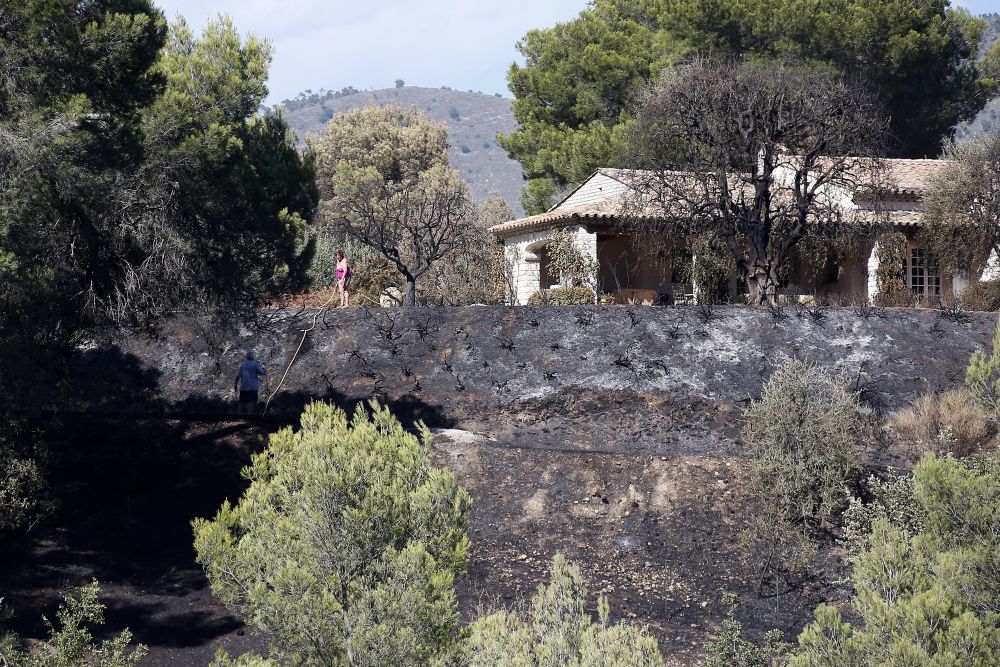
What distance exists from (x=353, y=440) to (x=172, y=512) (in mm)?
12207

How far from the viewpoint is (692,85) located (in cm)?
2314

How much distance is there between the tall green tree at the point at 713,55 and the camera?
32562 millimetres

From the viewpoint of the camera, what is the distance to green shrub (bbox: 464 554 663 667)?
584 centimetres

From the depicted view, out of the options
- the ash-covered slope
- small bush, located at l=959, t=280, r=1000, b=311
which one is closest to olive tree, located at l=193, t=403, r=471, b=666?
the ash-covered slope

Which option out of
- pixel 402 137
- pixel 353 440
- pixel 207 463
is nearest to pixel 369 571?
pixel 353 440

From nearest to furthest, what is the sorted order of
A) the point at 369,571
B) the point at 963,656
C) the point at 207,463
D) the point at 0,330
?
the point at 369,571 → the point at 963,656 → the point at 0,330 → the point at 207,463

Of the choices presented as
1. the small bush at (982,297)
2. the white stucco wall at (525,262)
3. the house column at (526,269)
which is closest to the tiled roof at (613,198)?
the white stucco wall at (525,262)

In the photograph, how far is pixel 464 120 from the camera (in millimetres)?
180125

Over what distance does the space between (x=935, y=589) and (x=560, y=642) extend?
2.80m

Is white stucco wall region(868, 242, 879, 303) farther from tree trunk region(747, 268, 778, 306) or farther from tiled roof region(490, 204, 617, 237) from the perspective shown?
tiled roof region(490, 204, 617, 237)

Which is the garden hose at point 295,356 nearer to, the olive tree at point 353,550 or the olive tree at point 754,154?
the olive tree at point 754,154

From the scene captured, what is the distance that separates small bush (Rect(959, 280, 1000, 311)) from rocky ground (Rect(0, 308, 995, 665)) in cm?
276

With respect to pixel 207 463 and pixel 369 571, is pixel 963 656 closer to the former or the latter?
pixel 369 571

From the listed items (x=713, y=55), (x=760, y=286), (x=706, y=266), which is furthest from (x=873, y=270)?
(x=713, y=55)
